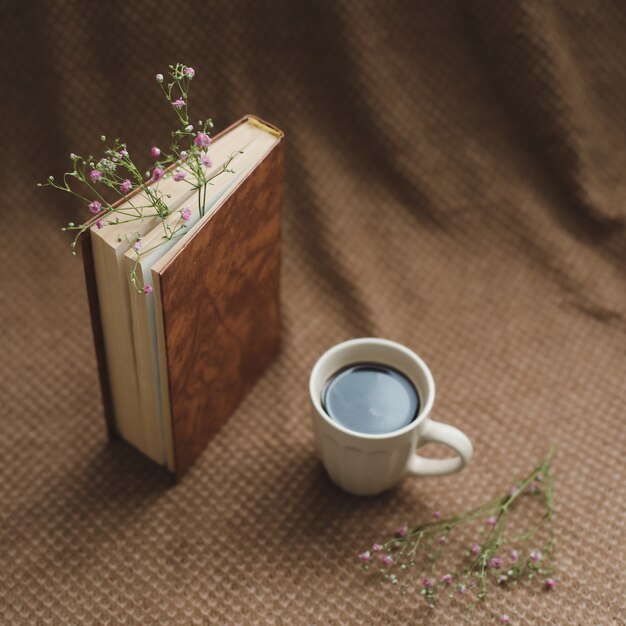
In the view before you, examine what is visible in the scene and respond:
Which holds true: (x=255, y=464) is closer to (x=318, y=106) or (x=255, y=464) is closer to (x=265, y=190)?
(x=265, y=190)

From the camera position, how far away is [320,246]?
817 millimetres

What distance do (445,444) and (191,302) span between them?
0.21 m

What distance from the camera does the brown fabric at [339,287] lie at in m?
0.64

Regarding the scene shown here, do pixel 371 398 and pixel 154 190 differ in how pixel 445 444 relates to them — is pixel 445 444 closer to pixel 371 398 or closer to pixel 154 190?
pixel 371 398

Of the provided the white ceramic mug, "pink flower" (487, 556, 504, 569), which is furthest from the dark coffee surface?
"pink flower" (487, 556, 504, 569)

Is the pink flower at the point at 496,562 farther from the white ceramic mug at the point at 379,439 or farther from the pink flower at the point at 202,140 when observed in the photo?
the pink flower at the point at 202,140

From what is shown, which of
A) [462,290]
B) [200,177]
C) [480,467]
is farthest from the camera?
[462,290]

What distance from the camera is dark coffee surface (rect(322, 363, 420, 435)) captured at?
629mm

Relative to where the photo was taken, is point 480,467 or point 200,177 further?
point 480,467

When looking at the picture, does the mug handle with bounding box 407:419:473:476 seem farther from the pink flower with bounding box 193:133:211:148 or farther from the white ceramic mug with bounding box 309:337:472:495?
the pink flower with bounding box 193:133:211:148

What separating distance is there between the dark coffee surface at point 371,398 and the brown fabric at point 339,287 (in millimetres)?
84

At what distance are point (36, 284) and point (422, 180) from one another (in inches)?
14.4

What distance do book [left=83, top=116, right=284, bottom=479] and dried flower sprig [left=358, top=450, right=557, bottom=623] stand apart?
0.17 m

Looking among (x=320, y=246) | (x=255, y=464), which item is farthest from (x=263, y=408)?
(x=320, y=246)
